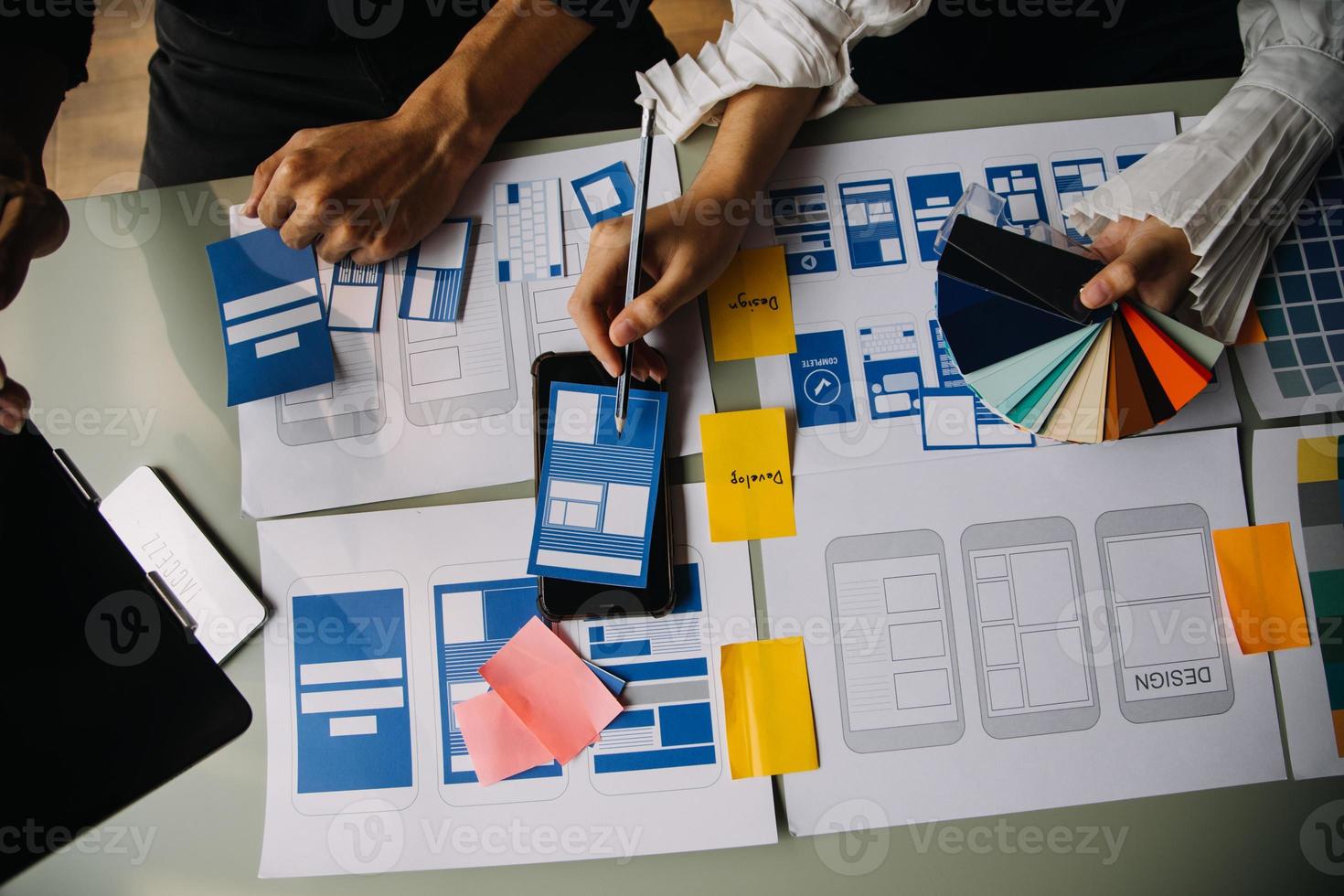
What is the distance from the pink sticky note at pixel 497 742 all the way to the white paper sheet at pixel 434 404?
0.21m

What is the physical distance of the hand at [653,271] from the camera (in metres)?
0.69

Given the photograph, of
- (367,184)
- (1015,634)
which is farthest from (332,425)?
(1015,634)

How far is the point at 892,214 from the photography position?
0.77 metres

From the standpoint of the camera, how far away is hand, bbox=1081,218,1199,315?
677 mm

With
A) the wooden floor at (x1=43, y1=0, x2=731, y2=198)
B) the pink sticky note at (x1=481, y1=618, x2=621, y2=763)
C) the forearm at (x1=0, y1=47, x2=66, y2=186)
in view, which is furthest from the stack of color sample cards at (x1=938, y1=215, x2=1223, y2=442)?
the wooden floor at (x1=43, y1=0, x2=731, y2=198)

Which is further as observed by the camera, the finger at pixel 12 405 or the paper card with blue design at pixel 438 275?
the paper card with blue design at pixel 438 275

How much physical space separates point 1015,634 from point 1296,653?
0.26 metres

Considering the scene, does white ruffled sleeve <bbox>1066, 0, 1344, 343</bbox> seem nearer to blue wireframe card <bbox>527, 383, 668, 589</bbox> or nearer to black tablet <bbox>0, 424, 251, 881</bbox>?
blue wireframe card <bbox>527, 383, 668, 589</bbox>

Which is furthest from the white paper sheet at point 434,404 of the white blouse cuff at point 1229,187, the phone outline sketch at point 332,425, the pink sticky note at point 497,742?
the white blouse cuff at point 1229,187

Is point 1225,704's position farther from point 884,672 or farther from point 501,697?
point 501,697

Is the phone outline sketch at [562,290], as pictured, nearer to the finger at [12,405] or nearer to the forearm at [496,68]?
the forearm at [496,68]

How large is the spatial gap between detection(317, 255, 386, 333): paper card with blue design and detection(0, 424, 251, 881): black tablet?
0.87 ft

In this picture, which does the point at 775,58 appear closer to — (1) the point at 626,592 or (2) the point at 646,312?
(2) the point at 646,312

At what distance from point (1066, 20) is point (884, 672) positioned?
2.93 feet
